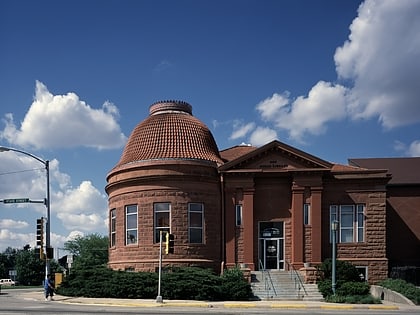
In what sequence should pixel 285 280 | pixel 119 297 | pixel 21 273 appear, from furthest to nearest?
1. pixel 21 273
2. pixel 285 280
3. pixel 119 297

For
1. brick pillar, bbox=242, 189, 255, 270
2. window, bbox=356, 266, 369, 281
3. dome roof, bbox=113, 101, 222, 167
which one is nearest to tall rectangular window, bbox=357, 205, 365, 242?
window, bbox=356, 266, 369, 281

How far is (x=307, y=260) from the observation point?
37.7 m

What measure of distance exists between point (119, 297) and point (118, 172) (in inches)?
410

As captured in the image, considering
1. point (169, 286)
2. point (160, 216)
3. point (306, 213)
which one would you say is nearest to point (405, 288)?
point (306, 213)

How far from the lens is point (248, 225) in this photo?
38094 millimetres

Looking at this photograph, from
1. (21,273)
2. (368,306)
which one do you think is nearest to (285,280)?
(368,306)

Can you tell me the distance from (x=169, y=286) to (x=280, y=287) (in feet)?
24.0

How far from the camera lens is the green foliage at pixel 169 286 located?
103ft

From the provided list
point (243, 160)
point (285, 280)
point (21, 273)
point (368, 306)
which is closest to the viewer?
point (368, 306)

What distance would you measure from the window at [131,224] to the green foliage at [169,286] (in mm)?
4567

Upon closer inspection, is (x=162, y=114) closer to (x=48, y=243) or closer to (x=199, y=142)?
(x=199, y=142)

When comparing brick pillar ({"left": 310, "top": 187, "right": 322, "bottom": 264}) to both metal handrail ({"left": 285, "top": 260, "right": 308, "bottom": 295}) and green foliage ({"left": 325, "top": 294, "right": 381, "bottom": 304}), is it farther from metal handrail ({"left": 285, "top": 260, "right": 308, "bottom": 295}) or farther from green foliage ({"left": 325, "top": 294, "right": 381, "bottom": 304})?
green foliage ({"left": 325, "top": 294, "right": 381, "bottom": 304})

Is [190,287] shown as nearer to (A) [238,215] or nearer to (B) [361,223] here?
(A) [238,215]

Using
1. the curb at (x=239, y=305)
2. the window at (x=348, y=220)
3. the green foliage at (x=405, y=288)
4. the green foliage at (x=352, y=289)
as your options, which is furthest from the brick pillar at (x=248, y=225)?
the green foliage at (x=405, y=288)
